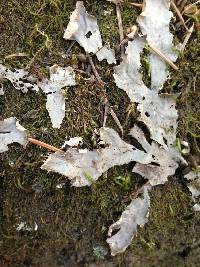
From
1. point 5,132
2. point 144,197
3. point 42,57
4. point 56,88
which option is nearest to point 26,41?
point 42,57

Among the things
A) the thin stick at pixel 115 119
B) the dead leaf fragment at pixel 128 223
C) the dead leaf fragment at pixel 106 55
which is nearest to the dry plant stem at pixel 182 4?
the dead leaf fragment at pixel 106 55

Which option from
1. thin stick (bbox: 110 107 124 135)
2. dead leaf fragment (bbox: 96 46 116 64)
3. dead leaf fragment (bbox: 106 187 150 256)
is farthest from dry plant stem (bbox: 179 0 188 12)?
dead leaf fragment (bbox: 106 187 150 256)

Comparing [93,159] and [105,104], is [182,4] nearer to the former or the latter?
Result: [105,104]

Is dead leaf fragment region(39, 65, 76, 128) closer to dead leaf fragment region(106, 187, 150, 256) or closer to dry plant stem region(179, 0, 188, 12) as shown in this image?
dead leaf fragment region(106, 187, 150, 256)

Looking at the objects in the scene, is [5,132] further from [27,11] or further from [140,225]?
[140,225]

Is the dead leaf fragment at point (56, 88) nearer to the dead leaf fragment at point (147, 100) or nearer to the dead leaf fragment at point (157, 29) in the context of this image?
the dead leaf fragment at point (147, 100)

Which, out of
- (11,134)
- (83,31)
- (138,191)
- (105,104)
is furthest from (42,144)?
(83,31)
